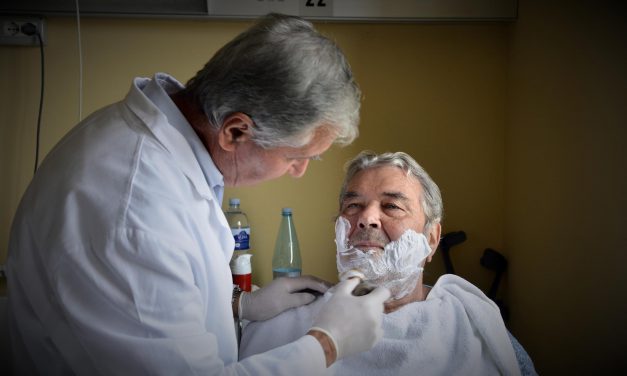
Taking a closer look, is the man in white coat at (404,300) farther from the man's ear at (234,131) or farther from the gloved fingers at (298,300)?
the man's ear at (234,131)

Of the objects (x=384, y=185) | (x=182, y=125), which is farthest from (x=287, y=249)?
(x=182, y=125)

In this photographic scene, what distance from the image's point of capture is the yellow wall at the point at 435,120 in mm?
1756

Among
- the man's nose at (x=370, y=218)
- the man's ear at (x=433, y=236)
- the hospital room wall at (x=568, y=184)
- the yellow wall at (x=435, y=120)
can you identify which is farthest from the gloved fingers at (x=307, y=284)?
the hospital room wall at (x=568, y=184)

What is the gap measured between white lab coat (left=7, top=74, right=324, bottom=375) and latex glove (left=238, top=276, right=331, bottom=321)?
460 millimetres

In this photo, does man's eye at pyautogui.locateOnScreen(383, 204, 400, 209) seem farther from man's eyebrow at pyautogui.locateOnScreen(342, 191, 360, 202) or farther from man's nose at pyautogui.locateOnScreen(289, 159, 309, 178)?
man's nose at pyautogui.locateOnScreen(289, 159, 309, 178)

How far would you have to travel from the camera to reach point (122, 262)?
0.79m

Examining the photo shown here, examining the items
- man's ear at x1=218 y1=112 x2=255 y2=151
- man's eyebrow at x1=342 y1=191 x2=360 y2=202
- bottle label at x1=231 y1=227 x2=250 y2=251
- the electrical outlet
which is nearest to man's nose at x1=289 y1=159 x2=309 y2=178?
man's ear at x1=218 y1=112 x2=255 y2=151

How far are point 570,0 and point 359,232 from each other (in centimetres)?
108

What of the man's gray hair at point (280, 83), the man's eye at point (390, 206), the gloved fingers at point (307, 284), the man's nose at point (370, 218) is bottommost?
the gloved fingers at point (307, 284)

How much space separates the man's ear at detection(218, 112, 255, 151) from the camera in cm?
94

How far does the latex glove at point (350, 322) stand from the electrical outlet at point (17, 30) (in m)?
1.68

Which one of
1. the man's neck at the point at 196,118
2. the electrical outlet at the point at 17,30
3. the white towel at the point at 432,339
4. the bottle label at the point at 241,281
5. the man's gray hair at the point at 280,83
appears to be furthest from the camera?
the electrical outlet at the point at 17,30

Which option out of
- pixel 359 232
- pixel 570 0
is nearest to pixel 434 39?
pixel 570 0

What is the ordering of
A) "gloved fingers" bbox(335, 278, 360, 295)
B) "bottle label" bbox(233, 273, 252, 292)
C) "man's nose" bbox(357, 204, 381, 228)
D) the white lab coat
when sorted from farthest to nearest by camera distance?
"bottle label" bbox(233, 273, 252, 292) < "man's nose" bbox(357, 204, 381, 228) < "gloved fingers" bbox(335, 278, 360, 295) < the white lab coat
